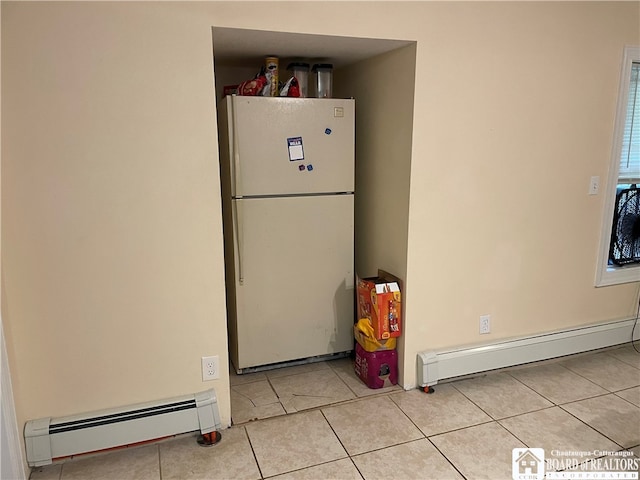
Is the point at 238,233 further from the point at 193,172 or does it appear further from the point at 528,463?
the point at 528,463

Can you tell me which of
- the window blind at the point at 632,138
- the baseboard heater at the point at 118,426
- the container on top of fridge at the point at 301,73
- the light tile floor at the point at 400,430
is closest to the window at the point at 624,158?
the window blind at the point at 632,138

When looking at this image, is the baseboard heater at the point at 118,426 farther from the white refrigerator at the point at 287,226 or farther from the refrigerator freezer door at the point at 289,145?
the refrigerator freezer door at the point at 289,145

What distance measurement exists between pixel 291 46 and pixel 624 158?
2.31 metres

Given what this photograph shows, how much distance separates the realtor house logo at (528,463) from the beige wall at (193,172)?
73 centimetres

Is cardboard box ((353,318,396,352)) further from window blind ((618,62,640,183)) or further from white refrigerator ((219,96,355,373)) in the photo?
window blind ((618,62,640,183))

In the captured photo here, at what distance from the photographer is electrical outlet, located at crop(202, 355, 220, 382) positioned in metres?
2.35

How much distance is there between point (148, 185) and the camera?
2115mm

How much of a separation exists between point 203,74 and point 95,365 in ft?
4.61

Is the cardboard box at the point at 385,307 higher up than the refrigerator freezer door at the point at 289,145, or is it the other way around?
the refrigerator freezer door at the point at 289,145

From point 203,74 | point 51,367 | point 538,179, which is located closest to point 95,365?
point 51,367

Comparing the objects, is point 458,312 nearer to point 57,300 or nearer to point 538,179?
point 538,179

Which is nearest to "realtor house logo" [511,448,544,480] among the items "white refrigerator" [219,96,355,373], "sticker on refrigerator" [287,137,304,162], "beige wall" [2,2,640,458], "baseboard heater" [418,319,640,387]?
"baseboard heater" [418,319,640,387]

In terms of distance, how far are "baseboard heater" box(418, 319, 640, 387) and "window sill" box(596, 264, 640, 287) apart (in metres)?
0.28

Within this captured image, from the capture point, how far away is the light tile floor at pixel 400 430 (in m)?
2.14
